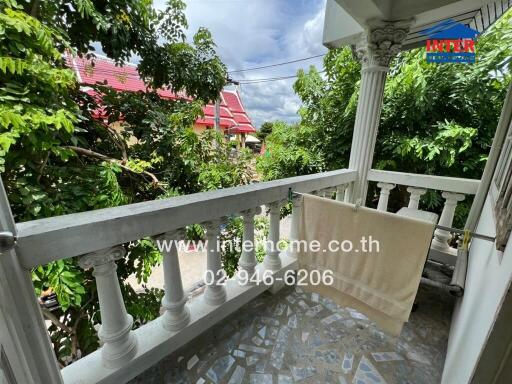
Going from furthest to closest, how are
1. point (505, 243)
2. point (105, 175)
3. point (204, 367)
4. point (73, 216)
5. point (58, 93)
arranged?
1. point (105, 175)
2. point (58, 93)
3. point (204, 367)
4. point (73, 216)
5. point (505, 243)

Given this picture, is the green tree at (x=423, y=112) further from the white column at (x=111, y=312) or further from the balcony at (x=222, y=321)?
the white column at (x=111, y=312)

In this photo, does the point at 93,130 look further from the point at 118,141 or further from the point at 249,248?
the point at 249,248

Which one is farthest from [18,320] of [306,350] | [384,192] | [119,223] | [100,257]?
[384,192]

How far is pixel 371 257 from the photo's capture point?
3.77 feet

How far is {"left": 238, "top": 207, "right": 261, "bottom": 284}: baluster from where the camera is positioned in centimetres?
135

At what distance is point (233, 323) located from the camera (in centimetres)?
138

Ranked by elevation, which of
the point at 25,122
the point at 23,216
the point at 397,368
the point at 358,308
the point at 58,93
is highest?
the point at 58,93

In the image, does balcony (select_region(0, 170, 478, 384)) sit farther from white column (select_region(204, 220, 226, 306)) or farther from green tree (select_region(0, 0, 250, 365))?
green tree (select_region(0, 0, 250, 365))

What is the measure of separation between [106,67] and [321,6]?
377 cm

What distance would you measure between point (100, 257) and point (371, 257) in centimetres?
115

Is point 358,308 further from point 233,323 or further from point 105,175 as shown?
point 105,175

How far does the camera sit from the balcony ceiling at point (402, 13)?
1.64m

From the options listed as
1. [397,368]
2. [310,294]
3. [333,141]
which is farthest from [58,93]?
[333,141]

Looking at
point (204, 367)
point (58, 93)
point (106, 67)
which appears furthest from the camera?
point (106, 67)
